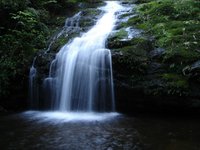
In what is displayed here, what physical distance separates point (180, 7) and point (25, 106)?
257 inches

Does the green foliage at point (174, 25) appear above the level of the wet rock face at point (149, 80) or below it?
above

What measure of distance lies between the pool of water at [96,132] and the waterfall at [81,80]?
1.44 ft

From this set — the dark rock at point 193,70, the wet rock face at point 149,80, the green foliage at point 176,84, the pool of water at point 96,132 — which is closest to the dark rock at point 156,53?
the wet rock face at point 149,80

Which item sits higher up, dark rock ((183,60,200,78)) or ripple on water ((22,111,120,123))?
dark rock ((183,60,200,78))

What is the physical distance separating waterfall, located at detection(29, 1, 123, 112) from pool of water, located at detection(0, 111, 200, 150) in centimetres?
44

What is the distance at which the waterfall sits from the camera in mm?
9656

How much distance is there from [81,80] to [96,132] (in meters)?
2.65

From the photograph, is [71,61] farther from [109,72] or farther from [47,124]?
[47,124]

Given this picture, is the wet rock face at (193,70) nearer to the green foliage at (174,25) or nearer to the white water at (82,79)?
the green foliage at (174,25)

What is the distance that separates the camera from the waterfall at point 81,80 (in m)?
9.66

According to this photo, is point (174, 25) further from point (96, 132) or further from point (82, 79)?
point (96, 132)

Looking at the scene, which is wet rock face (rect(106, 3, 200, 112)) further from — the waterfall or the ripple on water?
the ripple on water

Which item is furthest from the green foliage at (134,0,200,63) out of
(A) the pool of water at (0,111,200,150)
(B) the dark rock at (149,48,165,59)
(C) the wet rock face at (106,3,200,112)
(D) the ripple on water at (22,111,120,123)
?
(D) the ripple on water at (22,111,120,123)

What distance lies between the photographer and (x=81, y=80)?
9.95m
